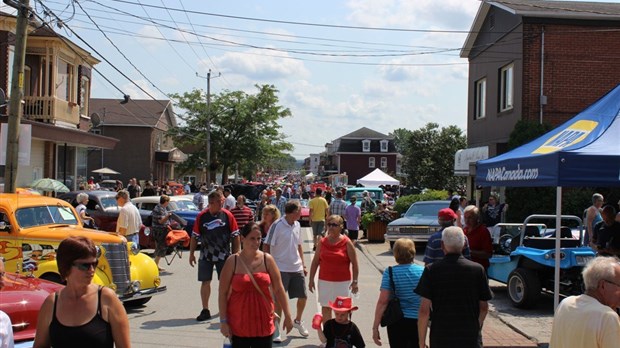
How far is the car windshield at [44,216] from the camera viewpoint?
9891 millimetres

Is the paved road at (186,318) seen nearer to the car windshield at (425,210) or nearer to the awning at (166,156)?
the car windshield at (425,210)

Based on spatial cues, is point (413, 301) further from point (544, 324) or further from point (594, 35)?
point (594, 35)

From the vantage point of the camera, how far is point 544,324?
941cm

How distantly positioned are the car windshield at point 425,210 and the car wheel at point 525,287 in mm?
8771

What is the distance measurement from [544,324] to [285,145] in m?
40.8

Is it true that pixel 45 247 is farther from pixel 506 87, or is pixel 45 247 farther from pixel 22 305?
pixel 506 87

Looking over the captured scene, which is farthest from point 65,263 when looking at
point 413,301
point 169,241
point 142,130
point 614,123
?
point 142,130

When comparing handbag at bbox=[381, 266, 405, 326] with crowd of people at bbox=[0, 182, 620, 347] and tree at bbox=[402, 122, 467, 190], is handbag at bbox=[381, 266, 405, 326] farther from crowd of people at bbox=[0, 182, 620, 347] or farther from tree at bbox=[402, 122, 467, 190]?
tree at bbox=[402, 122, 467, 190]

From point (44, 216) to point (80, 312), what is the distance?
23.0ft

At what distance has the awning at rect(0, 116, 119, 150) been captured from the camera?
2266 cm

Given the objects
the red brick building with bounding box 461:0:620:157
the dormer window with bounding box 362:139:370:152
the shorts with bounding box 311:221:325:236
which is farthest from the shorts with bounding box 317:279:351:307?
the dormer window with bounding box 362:139:370:152

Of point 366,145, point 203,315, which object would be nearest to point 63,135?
point 203,315

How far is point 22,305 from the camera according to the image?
560 cm

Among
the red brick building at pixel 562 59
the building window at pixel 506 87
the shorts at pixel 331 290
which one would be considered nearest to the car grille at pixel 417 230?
the red brick building at pixel 562 59
